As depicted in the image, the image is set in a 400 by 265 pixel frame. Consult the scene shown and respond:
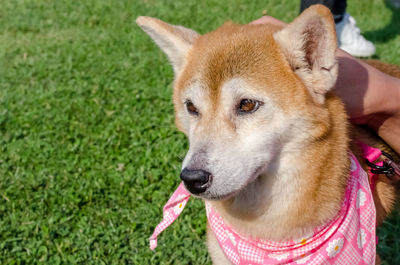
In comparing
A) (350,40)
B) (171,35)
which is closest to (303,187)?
(171,35)

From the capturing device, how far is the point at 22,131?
451cm

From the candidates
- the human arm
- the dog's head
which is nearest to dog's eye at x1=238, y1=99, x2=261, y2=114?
the dog's head

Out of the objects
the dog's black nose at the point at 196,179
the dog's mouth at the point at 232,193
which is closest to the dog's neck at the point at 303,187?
the dog's mouth at the point at 232,193

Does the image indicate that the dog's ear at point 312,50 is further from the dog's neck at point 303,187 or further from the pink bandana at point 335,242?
the pink bandana at point 335,242

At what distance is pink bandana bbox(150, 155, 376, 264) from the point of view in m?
2.29

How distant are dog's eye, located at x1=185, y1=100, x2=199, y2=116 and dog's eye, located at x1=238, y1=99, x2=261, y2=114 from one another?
0.29m

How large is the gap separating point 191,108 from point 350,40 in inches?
152

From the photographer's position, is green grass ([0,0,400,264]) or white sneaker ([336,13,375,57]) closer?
green grass ([0,0,400,264])

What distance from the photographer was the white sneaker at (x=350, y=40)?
5500 millimetres

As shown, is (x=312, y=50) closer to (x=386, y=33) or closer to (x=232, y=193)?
(x=232, y=193)

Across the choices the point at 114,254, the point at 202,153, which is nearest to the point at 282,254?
the point at 202,153

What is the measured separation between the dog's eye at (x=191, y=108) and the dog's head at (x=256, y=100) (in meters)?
0.04

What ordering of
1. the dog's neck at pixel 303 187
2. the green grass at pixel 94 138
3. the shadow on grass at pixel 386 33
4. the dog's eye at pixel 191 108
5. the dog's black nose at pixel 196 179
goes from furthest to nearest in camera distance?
the shadow on grass at pixel 386 33, the green grass at pixel 94 138, the dog's eye at pixel 191 108, the dog's neck at pixel 303 187, the dog's black nose at pixel 196 179

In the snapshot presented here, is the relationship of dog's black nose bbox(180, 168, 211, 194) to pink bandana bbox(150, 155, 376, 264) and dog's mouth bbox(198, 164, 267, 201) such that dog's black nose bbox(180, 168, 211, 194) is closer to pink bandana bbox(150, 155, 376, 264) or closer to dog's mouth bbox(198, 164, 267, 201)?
dog's mouth bbox(198, 164, 267, 201)
